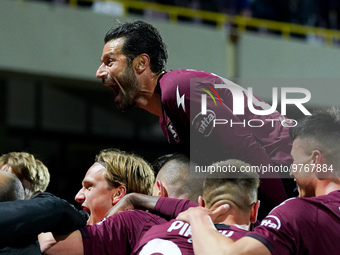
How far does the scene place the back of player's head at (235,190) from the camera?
2410mm

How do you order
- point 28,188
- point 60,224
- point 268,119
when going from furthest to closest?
1. point 28,188
2. point 268,119
3. point 60,224

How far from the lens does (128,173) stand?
3197mm

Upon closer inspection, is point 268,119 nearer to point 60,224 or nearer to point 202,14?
point 60,224

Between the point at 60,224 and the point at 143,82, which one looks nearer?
the point at 60,224

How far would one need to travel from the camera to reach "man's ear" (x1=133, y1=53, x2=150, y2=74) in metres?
3.15

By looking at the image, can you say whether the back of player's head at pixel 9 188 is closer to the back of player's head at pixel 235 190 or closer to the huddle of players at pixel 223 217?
the huddle of players at pixel 223 217

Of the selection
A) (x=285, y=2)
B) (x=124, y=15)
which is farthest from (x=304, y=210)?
(x=285, y=2)

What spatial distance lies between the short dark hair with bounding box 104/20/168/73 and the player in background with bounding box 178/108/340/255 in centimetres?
102

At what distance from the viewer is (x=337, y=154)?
251cm

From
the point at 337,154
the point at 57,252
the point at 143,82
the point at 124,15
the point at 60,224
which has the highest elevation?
the point at 124,15

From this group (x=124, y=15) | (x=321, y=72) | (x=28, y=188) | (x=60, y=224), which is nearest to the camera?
(x=60, y=224)

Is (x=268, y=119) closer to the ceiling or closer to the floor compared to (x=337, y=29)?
closer to the floor

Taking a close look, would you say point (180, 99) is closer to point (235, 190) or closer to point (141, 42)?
point (141, 42)

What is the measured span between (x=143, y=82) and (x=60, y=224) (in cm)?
107
